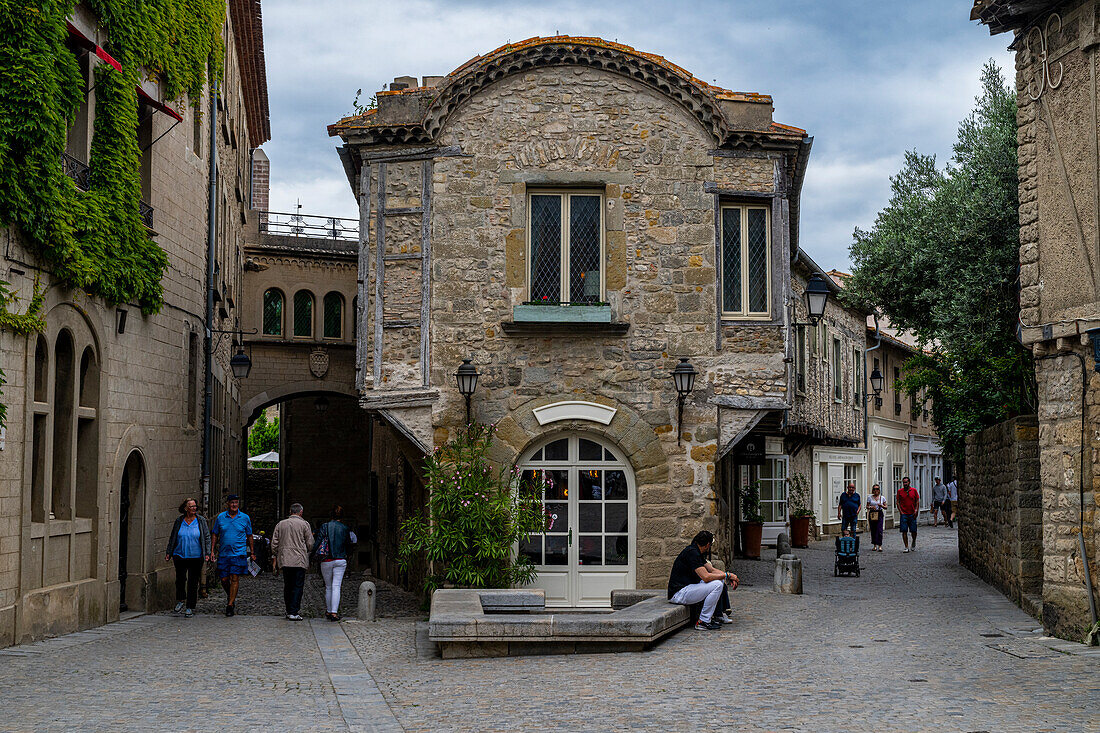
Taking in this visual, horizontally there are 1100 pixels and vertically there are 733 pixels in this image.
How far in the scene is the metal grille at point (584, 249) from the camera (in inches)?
616

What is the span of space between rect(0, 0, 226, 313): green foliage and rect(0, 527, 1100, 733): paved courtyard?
4225 mm

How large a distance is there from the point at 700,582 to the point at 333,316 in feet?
64.9

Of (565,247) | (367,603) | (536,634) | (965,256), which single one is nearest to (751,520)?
(965,256)

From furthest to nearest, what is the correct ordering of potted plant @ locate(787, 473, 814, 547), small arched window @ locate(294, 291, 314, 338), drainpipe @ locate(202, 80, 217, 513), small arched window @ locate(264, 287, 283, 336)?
small arched window @ locate(294, 291, 314, 338) → small arched window @ locate(264, 287, 283, 336) → potted plant @ locate(787, 473, 814, 547) → drainpipe @ locate(202, 80, 217, 513)

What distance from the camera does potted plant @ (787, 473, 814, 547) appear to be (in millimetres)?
27719

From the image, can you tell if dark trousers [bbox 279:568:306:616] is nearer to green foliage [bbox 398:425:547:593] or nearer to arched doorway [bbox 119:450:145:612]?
green foliage [bbox 398:425:547:593]

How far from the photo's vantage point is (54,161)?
1214 cm

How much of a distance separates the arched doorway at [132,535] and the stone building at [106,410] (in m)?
0.02

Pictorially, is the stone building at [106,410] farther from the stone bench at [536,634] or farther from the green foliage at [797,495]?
the green foliage at [797,495]

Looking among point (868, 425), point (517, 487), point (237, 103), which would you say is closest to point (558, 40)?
point (517, 487)

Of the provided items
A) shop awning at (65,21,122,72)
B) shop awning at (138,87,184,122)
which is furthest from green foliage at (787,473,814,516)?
shop awning at (65,21,122,72)

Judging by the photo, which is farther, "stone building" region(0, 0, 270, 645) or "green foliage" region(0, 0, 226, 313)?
"stone building" region(0, 0, 270, 645)

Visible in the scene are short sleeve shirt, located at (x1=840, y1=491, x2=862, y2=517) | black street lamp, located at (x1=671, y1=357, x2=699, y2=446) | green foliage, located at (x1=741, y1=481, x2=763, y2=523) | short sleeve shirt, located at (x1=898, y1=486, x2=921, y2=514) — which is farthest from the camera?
short sleeve shirt, located at (x1=898, y1=486, x2=921, y2=514)

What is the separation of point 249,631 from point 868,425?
28759 millimetres
